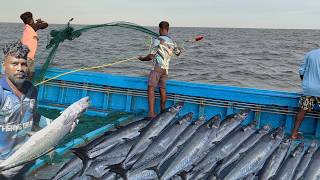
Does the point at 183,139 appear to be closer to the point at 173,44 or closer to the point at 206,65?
the point at 173,44

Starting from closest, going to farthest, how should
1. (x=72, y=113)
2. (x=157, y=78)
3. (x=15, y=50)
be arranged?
(x=15, y=50) < (x=72, y=113) < (x=157, y=78)

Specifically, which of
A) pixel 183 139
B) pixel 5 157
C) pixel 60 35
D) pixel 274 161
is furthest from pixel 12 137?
pixel 60 35

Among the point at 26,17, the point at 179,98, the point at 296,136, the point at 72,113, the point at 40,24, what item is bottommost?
the point at 296,136

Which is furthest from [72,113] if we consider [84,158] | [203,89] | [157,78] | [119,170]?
[203,89]

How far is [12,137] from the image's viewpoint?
4.36 metres

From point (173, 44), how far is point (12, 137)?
5.76 meters

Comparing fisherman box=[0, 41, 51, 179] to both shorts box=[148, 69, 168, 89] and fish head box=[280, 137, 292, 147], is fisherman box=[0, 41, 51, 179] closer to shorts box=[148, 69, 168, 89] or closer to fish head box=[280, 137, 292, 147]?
fish head box=[280, 137, 292, 147]

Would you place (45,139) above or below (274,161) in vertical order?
above

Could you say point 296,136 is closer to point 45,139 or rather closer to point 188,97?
point 188,97

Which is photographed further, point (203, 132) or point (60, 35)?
point (60, 35)

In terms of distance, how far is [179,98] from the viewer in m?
10.0

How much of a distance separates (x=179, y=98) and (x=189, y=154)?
3.82 metres

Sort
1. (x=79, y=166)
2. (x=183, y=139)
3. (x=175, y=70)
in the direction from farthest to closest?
1. (x=175, y=70)
2. (x=183, y=139)
3. (x=79, y=166)

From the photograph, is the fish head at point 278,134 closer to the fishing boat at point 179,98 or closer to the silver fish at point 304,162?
the silver fish at point 304,162
